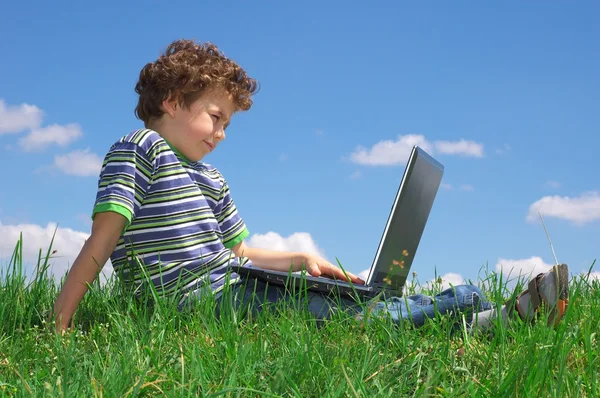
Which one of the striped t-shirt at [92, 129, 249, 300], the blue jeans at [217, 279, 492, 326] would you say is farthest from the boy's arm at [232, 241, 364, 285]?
the striped t-shirt at [92, 129, 249, 300]

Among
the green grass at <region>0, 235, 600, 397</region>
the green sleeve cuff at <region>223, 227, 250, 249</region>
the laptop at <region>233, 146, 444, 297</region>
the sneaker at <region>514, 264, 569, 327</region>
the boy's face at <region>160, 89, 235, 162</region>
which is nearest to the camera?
the green grass at <region>0, 235, 600, 397</region>

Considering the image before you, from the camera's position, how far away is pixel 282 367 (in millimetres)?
2477

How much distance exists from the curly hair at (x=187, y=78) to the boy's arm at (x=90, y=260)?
3.42ft

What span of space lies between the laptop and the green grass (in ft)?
1.19

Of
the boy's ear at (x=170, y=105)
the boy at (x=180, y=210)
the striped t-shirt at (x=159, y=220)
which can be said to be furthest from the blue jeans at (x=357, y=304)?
the boy's ear at (x=170, y=105)

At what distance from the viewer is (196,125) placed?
4.38 metres

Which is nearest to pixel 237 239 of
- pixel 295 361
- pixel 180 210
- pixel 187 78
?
pixel 180 210

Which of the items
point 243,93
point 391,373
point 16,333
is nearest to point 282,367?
point 391,373

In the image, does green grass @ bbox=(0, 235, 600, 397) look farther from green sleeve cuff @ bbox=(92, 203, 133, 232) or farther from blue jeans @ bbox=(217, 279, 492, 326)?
green sleeve cuff @ bbox=(92, 203, 133, 232)

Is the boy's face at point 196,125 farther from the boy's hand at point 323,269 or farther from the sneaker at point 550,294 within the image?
the sneaker at point 550,294

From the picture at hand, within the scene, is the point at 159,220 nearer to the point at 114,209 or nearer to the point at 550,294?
the point at 114,209

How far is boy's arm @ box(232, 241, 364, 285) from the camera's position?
4.43 m

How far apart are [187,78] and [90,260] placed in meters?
1.45

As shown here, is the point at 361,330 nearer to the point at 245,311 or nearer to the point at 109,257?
the point at 245,311
